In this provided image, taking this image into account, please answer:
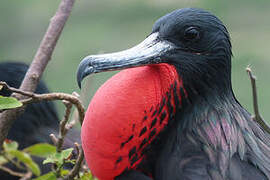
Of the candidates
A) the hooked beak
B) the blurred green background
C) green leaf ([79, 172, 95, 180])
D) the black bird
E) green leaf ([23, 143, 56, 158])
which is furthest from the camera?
the blurred green background

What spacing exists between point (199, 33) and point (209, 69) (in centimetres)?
9

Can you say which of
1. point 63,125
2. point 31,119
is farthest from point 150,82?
point 31,119

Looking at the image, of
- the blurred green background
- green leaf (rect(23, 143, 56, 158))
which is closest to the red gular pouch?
green leaf (rect(23, 143, 56, 158))

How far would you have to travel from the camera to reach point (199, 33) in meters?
1.27

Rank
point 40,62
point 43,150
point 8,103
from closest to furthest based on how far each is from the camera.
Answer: point 8,103, point 40,62, point 43,150

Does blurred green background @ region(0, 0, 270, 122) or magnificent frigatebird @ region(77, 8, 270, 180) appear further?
blurred green background @ region(0, 0, 270, 122)

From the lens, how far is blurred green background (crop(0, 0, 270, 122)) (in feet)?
10.5

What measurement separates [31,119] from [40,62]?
78 centimetres

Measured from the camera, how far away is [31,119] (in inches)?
85.4

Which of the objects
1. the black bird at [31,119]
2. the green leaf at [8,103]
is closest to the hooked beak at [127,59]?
the green leaf at [8,103]

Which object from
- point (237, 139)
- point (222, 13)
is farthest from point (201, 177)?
point (222, 13)

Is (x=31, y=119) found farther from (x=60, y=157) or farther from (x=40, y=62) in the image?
(x=60, y=157)

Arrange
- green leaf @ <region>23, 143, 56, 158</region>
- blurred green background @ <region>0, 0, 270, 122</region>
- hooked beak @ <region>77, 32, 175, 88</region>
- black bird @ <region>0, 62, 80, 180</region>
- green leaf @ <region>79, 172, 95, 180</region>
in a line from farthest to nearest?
blurred green background @ <region>0, 0, 270, 122</region>
black bird @ <region>0, 62, 80, 180</region>
green leaf @ <region>23, 143, 56, 158</region>
green leaf @ <region>79, 172, 95, 180</region>
hooked beak @ <region>77, 32, 175, 88</region>

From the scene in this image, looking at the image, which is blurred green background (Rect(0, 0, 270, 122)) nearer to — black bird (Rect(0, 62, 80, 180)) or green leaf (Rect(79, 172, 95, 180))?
black bird (Rect(0, 62, 80, 180))
